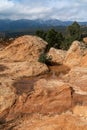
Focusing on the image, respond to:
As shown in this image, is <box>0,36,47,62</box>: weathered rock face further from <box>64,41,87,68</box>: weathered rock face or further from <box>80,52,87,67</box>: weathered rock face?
<box>80,52,87,67</box>: weathered rock face

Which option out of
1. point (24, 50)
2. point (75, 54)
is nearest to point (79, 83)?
point (75, 54)

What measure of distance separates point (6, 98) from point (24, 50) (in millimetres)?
15523

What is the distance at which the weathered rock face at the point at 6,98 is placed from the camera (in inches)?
738

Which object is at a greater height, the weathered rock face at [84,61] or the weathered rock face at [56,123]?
the weathered rock face at [84,61]

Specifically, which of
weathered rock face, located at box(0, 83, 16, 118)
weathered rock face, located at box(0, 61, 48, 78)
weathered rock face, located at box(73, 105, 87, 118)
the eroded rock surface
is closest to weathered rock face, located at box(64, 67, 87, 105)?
the eroded rock surface

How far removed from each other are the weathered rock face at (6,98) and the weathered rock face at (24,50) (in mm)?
13530

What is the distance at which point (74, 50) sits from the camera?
31.6m

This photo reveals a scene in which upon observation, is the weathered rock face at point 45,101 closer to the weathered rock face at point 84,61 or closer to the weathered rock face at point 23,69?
the weathered rock face at point 23,69

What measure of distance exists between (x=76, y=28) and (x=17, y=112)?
30232 millimetres

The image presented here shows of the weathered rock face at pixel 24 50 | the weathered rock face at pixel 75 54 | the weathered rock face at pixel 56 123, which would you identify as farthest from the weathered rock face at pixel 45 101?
the weathered rock face at pixel 24 50

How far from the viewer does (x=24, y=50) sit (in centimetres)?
3431

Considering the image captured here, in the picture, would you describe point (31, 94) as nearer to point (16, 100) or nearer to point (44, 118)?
point (16, 100)

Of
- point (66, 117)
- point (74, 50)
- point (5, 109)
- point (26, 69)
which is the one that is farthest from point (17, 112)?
point (74, 50)

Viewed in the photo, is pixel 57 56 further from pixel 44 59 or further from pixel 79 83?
pixel 79 83
